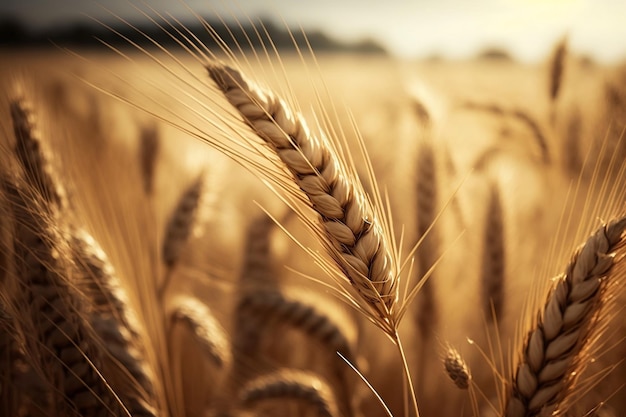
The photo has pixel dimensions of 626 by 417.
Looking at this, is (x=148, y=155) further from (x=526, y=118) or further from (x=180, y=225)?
(x=526, y=118)

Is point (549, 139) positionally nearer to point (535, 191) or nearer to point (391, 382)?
point (535, 191)

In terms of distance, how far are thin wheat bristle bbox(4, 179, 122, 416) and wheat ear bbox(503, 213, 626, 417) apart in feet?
2.08

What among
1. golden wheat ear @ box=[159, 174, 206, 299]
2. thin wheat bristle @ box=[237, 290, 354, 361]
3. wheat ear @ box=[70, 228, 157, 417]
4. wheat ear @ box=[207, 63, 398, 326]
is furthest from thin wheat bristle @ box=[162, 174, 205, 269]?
wheat ear @ box=[207, 63, 398, 326]

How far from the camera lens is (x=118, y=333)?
3.09 ft

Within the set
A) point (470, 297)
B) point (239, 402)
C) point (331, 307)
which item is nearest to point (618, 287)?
point (331, 307)

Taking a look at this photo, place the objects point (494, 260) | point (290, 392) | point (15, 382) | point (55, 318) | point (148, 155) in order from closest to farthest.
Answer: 1. point (55, 318)
2. point (15, 382)
3. point (290, 392)
4. point (494, 260)
5. point (148, 155)

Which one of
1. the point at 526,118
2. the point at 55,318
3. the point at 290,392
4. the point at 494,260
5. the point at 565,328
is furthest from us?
the point at 526,118

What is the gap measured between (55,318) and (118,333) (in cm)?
16

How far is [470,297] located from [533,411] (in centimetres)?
104

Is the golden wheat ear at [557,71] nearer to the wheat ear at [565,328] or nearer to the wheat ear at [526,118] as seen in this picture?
the wheat ear at [526,118]

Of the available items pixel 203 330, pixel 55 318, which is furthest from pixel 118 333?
pixel 203 330

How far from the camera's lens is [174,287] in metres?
1.97

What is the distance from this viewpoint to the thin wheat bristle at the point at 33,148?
0.94 meters

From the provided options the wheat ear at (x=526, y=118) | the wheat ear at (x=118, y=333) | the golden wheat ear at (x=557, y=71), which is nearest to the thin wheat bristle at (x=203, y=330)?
the wheat ear at (x=118, y=333)
